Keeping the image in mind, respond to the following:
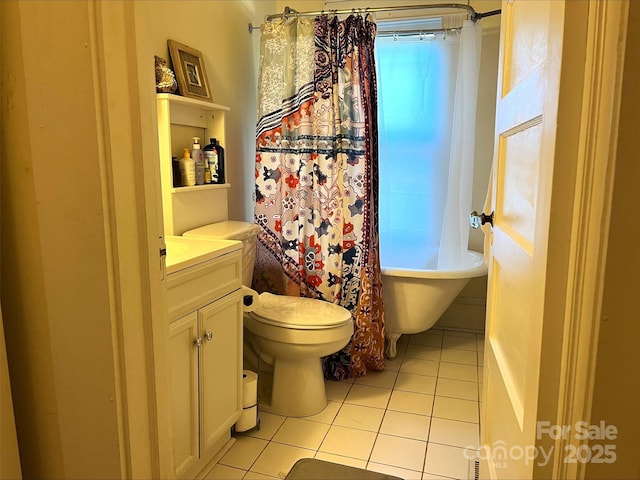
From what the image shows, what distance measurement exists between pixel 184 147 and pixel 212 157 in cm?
14

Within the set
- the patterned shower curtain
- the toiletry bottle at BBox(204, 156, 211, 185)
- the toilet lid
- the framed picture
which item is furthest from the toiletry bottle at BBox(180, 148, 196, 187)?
the toilet lid

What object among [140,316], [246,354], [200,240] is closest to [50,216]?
[140,316]

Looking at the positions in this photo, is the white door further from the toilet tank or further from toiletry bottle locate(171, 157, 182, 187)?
toiletry bottle locate(171, 157, 182, 187)

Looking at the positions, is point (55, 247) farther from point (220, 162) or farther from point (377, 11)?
point (377, 11)

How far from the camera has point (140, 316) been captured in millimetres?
A: 911

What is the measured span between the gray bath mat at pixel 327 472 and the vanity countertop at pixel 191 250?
84 cm

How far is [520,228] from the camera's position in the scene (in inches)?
41.9

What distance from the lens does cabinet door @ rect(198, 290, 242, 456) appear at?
5.75ft

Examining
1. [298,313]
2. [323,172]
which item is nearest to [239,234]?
[298,313]

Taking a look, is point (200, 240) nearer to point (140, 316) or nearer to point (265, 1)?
point (140, 316)

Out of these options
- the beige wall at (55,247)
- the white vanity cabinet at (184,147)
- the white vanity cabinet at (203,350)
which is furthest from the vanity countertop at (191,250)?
the beige wall at (55,247)

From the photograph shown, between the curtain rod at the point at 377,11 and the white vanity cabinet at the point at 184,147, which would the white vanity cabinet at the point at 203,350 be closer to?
the white vanity cabinet at the point at 184,147

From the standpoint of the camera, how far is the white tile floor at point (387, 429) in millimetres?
1915

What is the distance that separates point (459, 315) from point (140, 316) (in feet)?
9.34
